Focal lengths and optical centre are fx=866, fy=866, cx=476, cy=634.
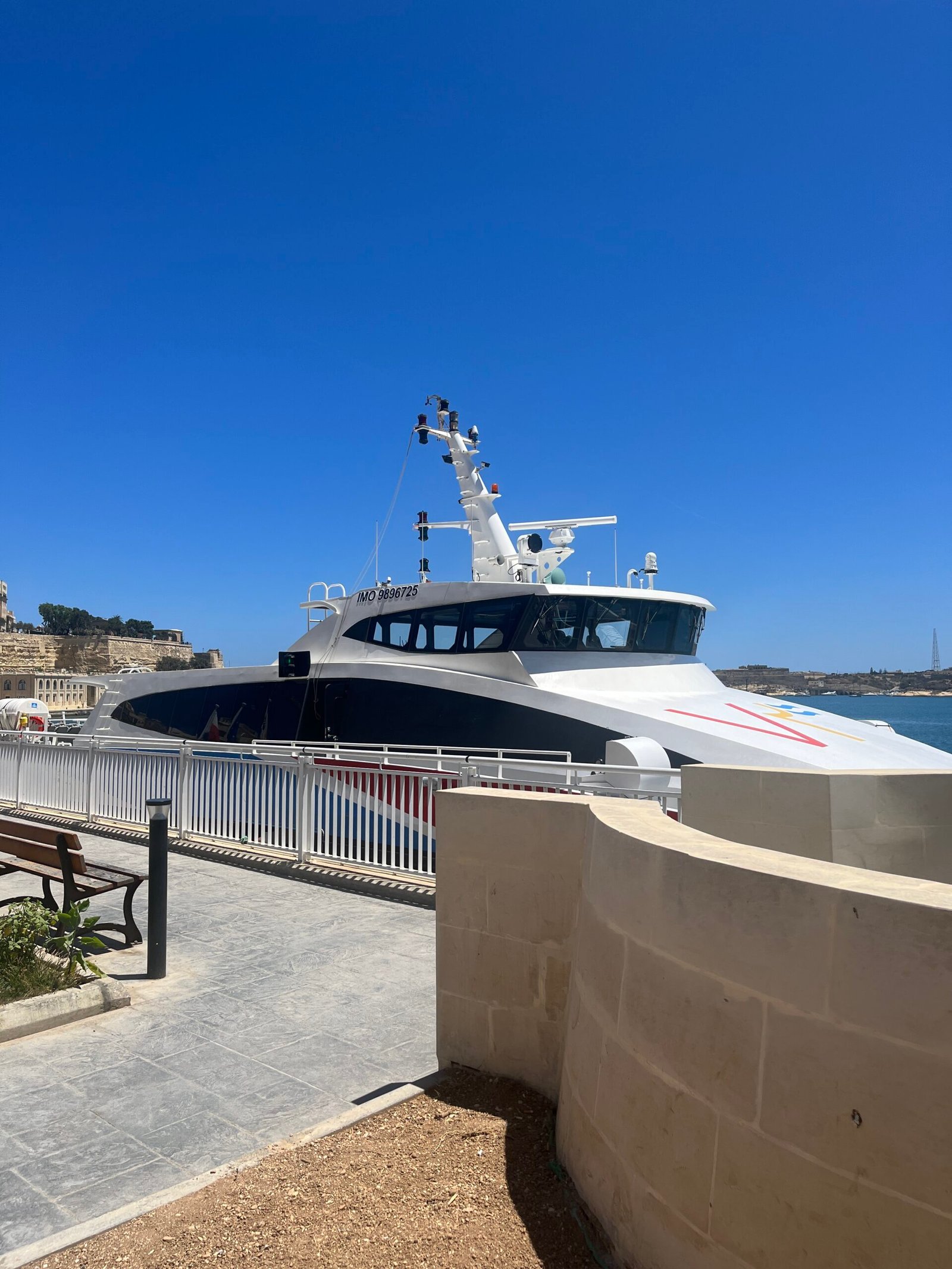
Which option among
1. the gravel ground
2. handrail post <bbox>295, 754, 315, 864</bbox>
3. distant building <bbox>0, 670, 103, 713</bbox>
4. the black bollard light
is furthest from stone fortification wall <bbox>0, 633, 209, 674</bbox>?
the gravel ground

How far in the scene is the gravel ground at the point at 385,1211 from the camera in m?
2.75

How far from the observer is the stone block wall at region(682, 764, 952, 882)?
520 cm

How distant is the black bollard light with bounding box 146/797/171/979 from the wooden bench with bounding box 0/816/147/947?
253mm

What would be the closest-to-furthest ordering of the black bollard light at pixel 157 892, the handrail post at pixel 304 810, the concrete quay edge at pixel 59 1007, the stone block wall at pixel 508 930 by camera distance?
the stone block wall at pixel 508 930 → the concrete quay edge at pixel 59 1007 → the black bollard light at pixel 157 892 → the handrail post at pixel 304 810

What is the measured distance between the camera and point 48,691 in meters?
86.6

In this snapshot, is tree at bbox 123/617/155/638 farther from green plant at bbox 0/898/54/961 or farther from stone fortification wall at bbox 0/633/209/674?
green plant at bbox 0/898/54/961

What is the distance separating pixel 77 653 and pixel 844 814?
11989 centimetres

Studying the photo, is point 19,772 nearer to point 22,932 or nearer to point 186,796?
point 186,796

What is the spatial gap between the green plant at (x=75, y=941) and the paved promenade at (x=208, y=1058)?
25 centimetres

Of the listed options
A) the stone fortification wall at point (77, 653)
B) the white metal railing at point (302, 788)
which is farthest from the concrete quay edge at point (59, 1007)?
the stone fortification wall at point (77, 653)

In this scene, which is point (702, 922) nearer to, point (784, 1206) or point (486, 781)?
point (784, 1206)

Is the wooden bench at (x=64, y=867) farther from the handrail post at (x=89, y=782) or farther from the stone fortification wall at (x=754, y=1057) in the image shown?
A: the handrail post at (x=89, y=782)

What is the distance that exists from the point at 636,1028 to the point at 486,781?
5.49 meters

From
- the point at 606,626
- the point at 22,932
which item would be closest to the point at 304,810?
the point at 22,932
